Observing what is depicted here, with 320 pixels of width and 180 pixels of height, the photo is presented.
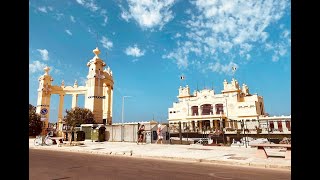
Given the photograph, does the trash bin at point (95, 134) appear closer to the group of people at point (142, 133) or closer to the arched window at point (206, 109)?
the group of people at point (142, 133)

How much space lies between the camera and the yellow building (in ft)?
184

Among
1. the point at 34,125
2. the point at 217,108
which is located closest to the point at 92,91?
the point at 34,125

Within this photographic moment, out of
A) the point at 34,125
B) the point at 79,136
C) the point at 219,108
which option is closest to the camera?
the point at 79,136

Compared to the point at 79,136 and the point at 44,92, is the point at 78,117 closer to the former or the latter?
the point at 44,92

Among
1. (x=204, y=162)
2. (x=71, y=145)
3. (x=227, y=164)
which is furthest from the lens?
(x=71, y=145)

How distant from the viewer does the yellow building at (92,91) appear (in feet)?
184

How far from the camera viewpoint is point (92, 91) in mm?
55844

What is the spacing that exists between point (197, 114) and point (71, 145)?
2472 inches
